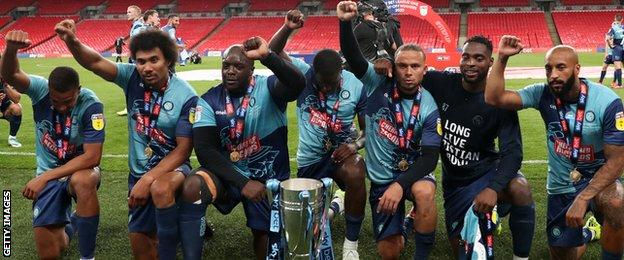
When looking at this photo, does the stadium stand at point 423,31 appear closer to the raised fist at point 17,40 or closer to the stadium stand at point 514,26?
the stadium stand at point 514,26

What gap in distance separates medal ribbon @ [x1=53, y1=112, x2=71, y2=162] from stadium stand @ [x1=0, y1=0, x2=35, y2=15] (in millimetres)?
54787

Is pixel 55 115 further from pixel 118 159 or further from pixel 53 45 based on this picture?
pixel 53 45

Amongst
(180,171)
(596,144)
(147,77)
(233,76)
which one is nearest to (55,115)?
(147,77)

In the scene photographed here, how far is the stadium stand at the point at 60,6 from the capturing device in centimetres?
5131

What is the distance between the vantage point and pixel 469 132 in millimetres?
3865

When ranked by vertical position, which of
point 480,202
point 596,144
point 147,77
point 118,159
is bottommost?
point 118,159

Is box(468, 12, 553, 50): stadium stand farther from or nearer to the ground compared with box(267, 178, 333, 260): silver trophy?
farther from the ground

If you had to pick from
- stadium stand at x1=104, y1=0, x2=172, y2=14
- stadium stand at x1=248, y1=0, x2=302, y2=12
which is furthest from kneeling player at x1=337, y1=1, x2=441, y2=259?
stadium stand at x1=104, y1=0, x2=172, y2=14

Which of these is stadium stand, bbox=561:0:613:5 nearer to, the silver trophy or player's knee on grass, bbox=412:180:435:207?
player's knee on grass, bbox=412:180:435:207

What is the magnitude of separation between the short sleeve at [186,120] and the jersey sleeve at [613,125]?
8.44 feet

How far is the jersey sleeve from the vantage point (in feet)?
11.4

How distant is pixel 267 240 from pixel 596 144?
2192mm

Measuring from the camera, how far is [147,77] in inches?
150

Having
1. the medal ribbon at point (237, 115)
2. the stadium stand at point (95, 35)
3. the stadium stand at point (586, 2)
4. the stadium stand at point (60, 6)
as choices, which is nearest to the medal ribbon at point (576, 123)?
the medal ribbon at point (237, 115)
